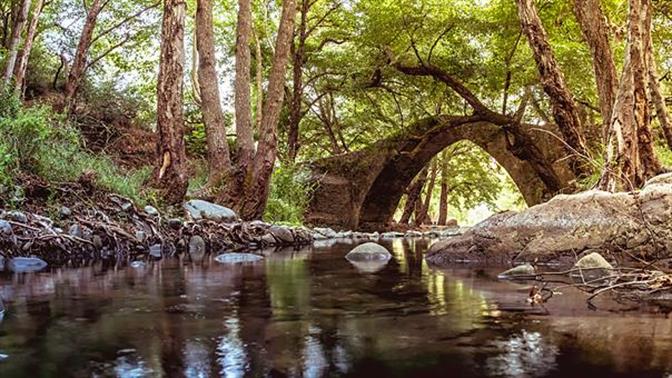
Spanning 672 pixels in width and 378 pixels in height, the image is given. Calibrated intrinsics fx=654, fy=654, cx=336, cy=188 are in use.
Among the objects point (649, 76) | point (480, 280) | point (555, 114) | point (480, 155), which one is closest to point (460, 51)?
point (555, 114)

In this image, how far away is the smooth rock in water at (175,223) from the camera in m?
8.31

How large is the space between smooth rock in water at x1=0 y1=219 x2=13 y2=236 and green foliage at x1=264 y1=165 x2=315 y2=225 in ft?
19.6

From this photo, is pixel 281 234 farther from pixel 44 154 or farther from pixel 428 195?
pixel 428 195

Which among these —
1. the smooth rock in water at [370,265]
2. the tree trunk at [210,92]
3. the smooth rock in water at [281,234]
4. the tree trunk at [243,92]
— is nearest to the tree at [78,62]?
the tree trunk at [210,92]

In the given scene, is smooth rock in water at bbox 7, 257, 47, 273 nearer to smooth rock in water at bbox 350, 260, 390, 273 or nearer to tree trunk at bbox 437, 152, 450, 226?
smooth rock in water at bbox 350, 260, 390, 273

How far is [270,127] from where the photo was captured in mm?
10555

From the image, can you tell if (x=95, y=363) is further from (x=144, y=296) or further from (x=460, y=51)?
(x=460, y=51)

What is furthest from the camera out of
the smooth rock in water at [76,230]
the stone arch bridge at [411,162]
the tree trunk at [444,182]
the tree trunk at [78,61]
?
the tree trunk at [444,182]

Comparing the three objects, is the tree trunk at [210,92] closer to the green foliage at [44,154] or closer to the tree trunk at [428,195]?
the green foliage at [44,154]

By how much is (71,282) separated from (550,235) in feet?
13.8

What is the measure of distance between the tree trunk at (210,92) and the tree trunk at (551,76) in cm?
532

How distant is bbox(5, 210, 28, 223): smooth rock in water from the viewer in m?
6.32

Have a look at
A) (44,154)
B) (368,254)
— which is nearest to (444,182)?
(368,254)

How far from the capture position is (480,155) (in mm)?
25062
